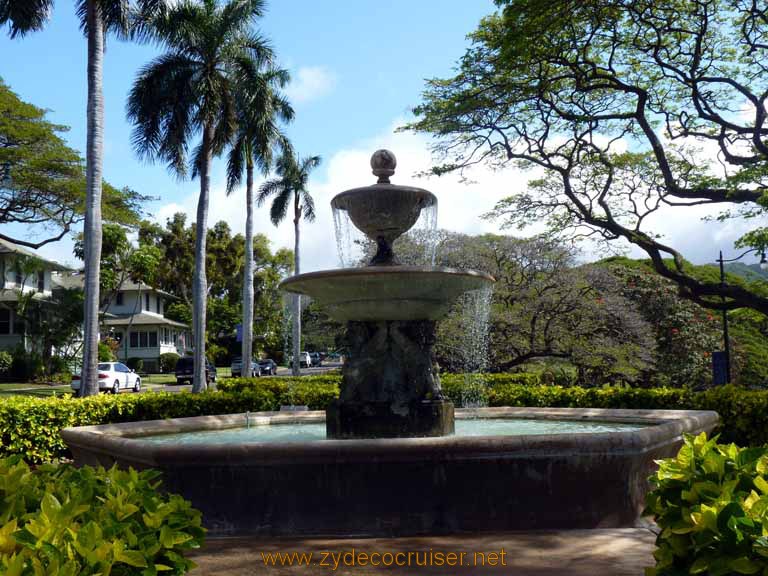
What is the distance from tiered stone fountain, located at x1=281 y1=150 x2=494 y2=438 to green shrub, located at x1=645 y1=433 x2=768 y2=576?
4502 millimetres

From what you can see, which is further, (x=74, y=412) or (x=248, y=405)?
(x=248, y=405)

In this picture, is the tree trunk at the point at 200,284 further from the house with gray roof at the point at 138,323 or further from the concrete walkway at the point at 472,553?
the house with gray roof at the point at 138,323

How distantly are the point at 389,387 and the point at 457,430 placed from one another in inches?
65.5

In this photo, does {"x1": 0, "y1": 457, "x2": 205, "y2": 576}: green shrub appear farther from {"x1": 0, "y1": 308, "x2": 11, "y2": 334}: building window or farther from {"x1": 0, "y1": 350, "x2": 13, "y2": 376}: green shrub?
{"x1": 0, "y1": 308, "x2": 11, "y2": 334}: building window

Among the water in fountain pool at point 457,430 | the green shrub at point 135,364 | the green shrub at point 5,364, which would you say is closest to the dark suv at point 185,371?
the green shrub at point 5,364

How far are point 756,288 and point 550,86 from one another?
8.31 m

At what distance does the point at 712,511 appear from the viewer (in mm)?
2566

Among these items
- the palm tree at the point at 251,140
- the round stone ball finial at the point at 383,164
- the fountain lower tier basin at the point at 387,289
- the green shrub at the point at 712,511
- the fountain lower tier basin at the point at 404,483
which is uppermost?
the palm tree at the point at 251,140

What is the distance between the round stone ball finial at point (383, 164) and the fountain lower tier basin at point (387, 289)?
72.5 inches

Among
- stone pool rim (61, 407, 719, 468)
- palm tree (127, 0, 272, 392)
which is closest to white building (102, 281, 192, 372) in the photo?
palm tree (127, 0, 272, 392)

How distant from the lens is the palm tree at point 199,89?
23.0 metres

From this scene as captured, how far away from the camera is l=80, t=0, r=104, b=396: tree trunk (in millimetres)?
16031

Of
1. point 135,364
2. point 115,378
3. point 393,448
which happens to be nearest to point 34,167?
point 115,378

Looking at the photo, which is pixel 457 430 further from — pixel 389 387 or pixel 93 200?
pixel 93 200
